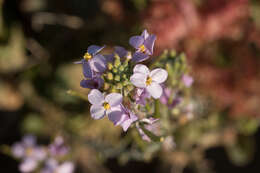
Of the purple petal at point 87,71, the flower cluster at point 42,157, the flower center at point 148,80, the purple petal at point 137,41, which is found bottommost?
the flower cluster at point 42,157

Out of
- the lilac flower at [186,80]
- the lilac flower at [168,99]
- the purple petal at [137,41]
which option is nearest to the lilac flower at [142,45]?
the purple petal at [137,41]

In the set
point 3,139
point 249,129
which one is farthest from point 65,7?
point 249,129

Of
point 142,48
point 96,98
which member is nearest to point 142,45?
point 142,48

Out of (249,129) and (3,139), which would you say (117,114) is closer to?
(249,129)

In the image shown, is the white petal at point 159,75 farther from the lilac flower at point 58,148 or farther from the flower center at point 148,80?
the lilac flower at point 58,148

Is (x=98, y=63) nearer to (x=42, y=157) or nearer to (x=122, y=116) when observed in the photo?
(x=122, y=116)

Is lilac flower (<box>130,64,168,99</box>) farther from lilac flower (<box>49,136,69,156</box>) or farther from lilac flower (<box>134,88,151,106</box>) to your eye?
lilac flower (<box>49,136,69,156</box>)
